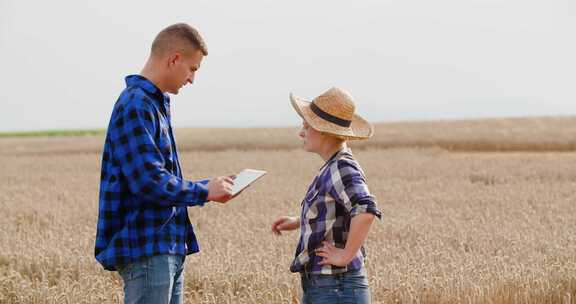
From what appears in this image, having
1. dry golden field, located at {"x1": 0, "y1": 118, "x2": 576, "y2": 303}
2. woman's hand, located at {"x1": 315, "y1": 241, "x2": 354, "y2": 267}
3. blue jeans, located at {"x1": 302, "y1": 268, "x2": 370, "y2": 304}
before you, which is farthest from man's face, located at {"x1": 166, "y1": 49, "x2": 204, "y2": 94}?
dry golden field, located at {"x1": 0, "y1": 118, "x2": 576, "y2": 303}

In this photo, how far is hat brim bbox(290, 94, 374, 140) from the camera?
384 centimetres

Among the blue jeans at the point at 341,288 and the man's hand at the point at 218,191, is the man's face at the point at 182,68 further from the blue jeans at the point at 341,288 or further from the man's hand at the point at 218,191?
the blue jeans at the point at 341,288

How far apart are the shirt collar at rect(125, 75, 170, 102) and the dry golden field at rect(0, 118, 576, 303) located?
6.88 ft

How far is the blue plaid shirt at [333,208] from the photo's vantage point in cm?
367

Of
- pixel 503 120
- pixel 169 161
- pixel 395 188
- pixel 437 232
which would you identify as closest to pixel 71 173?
pixel 395 188

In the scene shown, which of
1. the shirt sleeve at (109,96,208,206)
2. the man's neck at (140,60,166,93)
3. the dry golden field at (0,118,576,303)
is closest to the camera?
the shirt sleeve at (109,96,208,206)

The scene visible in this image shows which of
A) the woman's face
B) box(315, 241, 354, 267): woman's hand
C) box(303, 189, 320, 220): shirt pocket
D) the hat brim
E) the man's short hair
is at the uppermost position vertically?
the man's short hair

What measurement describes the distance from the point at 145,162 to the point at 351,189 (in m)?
1.07

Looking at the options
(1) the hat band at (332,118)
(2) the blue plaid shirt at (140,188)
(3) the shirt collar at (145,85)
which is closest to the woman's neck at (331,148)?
(1) the hat band at (332,118)

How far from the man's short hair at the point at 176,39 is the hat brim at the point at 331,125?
0.68m

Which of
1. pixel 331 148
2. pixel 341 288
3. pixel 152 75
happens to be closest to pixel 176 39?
pixel 152 75

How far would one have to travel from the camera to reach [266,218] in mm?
10586

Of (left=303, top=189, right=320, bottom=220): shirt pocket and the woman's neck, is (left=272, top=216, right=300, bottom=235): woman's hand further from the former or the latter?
the woman's neck

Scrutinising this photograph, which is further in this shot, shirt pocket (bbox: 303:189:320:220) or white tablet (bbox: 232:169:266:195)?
shirt pocket (bbox: 303:189:320:220)
